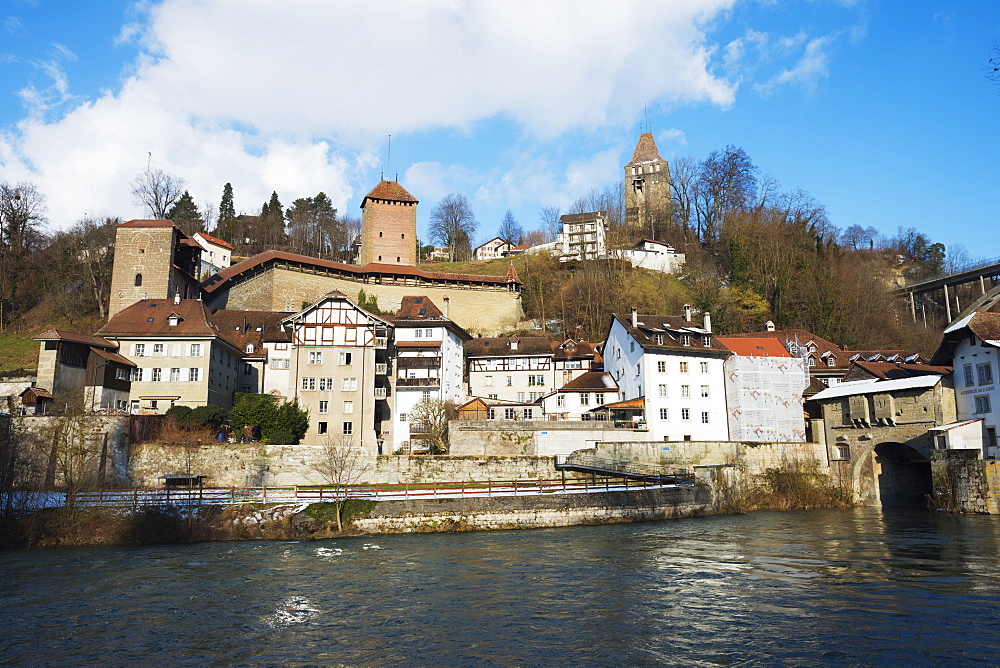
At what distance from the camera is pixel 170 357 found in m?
46.4

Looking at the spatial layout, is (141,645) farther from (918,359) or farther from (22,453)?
(918,359)

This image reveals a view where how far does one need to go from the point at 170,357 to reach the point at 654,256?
2378 inches

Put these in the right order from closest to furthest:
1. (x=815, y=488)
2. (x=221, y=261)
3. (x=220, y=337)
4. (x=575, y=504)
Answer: (x=575, y=504)
(x=815, y=488)
(x=220, y=337)
(x=221, y=261)

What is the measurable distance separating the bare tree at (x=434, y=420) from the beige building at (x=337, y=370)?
9.19 feet

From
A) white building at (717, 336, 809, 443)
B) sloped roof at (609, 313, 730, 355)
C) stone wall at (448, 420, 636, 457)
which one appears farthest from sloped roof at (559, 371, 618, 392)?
white building at (717, 336, 809, 443)

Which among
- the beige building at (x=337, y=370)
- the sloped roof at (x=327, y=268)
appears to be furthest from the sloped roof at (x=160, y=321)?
the sloped roof at (x=327, y=268)

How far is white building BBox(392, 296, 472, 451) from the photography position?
51.4 m

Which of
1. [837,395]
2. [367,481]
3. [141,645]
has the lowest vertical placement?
[141,645]

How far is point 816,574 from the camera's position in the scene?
2038 centimetres

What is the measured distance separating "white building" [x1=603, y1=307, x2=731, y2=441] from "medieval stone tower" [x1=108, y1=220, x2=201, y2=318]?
136 feet

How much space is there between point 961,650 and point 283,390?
152 feet

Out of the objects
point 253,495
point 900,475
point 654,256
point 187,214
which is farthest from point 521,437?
point 187,214

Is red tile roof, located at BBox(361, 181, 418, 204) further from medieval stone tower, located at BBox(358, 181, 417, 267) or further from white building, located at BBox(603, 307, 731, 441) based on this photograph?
white building, located at BBox(603, 307, 731, 441)

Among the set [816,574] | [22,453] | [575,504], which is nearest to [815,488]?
[575,504]
